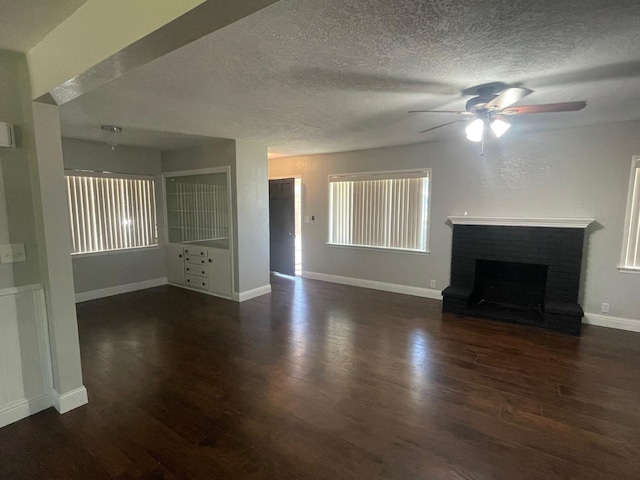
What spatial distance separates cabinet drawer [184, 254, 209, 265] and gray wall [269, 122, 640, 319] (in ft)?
8.81

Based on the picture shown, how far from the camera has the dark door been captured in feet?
21.4

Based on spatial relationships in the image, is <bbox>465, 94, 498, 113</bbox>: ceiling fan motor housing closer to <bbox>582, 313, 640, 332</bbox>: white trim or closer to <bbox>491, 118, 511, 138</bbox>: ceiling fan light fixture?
<bbox>491, 118, 511, 138</bbox>: ceiling fan light fixture

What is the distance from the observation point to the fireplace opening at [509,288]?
4.28 meters

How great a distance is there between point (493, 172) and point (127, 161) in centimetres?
565

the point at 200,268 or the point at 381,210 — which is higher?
the point at 381,210

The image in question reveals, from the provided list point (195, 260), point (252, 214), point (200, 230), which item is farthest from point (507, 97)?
point (195, 260)

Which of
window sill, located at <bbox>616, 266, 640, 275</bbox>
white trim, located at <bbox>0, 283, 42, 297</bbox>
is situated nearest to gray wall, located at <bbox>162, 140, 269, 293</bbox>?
white trim, located at <bbox>0, 283, 42, 297</bbox>

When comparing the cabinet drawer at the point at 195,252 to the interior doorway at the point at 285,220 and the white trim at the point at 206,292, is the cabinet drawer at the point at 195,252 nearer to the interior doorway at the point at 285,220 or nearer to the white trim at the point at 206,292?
the white trim at the point at 206,292

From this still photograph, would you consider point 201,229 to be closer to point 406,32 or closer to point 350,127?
point 350,127

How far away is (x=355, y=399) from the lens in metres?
2.50

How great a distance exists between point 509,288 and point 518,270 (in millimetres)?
284

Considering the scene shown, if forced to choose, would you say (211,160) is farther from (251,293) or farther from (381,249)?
(381,249)

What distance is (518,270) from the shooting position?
14.5 feet

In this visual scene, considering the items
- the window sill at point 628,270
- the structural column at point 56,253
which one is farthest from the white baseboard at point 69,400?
the window sill at point 628,270
